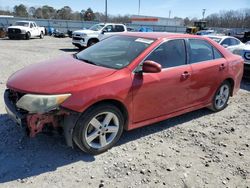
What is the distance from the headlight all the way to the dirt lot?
0.76 meters

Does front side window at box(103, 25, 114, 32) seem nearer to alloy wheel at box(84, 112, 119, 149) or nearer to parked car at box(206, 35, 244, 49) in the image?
parked car at box(206, 35, 244, 49)

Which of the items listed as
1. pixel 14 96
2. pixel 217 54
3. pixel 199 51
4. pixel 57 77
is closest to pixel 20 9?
pixel 217 54

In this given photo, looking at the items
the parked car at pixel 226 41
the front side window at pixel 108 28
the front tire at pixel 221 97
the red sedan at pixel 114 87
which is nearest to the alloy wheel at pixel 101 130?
the red sedan at pixel 114 87

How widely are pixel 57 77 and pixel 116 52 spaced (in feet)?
4.01

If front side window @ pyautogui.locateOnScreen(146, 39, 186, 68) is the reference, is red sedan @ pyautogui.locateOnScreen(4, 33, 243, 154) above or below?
below

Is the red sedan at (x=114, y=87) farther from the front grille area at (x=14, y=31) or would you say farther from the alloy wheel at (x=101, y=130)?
the front grille area at (x=14, y=31)

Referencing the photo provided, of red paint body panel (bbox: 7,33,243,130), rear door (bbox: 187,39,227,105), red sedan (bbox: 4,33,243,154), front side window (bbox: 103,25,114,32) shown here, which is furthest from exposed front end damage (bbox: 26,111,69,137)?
front side window (bbox: 103,25,114,32)

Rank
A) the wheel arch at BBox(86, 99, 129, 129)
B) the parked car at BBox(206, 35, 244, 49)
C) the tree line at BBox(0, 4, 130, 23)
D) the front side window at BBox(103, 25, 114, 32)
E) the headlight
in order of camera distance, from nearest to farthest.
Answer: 1. the headlight
2. the wheel arch at BBox(86, 99, 129, 129)
3. the parked car at BBox(206, 35, 244, 49)
4. the front side window at BBox(103, 25, 114, 32)
5. the tree line at BBox(0, 4, 130, 23)

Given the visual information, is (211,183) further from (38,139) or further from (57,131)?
(38,139)

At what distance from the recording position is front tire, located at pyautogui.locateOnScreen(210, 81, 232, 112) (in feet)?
17.4

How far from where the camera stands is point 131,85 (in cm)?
361

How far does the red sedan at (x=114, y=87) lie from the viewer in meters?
3.16

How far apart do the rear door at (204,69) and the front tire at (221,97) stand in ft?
0.69

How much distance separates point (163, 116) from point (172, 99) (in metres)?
0.31
